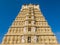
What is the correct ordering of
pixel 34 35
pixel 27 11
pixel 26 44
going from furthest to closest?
pixel 27 11 < pixel 34 35 < pixel 26 44

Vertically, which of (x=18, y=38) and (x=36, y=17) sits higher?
(x=36, y=17)

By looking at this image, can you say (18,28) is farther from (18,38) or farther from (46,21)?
(46,21)

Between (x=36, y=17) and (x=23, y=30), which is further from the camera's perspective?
(x=36, y=17)

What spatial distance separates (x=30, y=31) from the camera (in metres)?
26.7

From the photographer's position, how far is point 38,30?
27.0m

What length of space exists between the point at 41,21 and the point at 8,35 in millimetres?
6557

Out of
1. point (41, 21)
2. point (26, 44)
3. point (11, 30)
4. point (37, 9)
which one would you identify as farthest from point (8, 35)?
point (37, 9)

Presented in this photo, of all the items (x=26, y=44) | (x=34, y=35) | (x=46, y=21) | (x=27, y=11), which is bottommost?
(x=26, y=44)

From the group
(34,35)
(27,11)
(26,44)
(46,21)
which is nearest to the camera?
(26,44)

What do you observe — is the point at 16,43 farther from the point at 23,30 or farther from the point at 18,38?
the point at 23,30

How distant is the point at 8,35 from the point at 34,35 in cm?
428

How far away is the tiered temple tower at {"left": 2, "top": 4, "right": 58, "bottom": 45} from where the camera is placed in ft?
82.7

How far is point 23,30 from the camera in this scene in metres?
26.9

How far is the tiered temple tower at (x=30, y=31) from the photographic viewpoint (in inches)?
993
